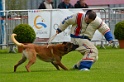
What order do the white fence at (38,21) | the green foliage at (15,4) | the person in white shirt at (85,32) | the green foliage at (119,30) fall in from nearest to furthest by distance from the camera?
the person in white shirt at (85,32) → the white fence at (38,21) → the green foliage at (119,30) → the green foliage at (15,4)

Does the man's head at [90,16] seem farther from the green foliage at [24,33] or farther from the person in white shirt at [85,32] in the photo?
the green foliage at [24,33]

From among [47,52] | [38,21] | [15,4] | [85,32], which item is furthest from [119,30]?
[15,4]

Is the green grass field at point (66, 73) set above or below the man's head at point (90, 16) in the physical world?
below

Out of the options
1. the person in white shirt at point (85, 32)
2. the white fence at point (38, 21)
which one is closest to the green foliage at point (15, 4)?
the white fence at point (38, 21)

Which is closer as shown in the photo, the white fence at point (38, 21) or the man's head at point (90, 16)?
the man's head at point (90, 16)

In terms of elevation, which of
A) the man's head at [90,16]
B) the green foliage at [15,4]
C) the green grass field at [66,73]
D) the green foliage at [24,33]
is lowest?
the green grass field at [66,73]

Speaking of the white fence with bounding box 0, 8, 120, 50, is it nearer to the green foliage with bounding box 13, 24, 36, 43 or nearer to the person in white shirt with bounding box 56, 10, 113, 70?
the green foliage with bounding box 13, 24, 36, 43

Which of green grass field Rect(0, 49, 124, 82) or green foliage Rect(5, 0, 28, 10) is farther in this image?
green foliage Rect(5, 0, 28, 10)

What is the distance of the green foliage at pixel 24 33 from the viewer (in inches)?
814

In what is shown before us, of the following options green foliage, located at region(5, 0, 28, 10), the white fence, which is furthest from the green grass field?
green foliage, located at region(5, 0, 28, 10)

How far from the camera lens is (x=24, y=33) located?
20.7 m

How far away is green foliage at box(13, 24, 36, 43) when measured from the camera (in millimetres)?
20672

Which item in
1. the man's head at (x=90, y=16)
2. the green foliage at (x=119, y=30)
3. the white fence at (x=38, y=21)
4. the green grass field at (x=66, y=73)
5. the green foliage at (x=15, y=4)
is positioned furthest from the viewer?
the green foliage at (x=15, y=4)

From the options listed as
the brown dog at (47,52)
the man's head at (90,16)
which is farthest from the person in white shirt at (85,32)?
the brown dog at (47,52)
